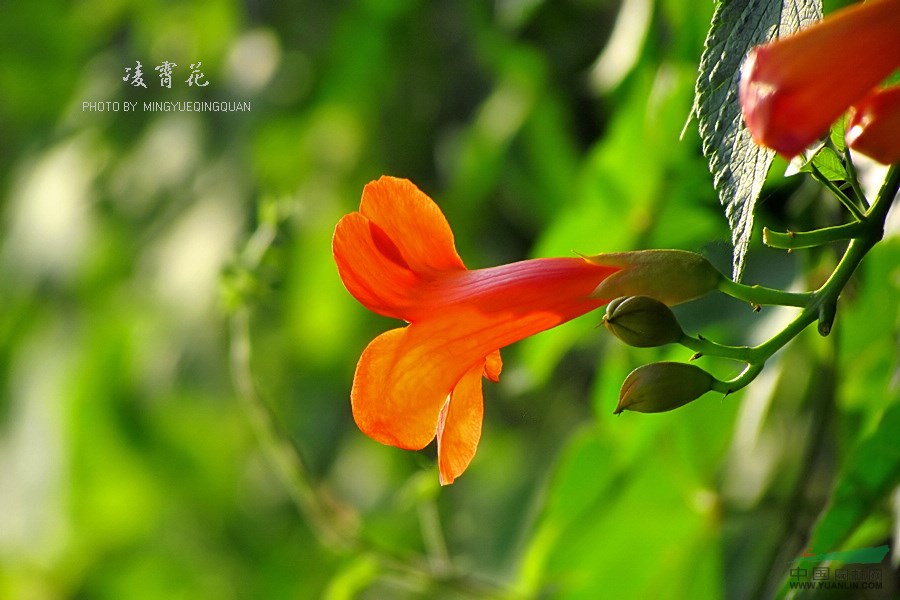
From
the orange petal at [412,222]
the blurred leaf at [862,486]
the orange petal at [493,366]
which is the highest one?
the orange petal at [412,222]

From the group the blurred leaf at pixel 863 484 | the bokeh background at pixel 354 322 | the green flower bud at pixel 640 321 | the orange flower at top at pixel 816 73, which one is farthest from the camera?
the bokeh background at pixel 354 322

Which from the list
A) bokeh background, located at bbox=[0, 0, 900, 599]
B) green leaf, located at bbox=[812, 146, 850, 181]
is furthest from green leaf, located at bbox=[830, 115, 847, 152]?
bokeh background, located at bbox=[0, 0, 900, 599]

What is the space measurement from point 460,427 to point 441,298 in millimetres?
53

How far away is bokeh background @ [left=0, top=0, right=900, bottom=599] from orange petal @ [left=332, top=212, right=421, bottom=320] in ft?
0.56

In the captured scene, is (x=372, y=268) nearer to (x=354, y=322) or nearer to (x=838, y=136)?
(x=838, y=136)

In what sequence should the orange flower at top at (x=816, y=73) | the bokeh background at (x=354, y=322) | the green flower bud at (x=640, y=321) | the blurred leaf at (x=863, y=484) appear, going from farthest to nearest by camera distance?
the bokeh background at (x=354, y=322) < the blurred leaf at (x=863, y=484) < the green flower bud at (x=640, y=321) < the orange flower at top at (x=816, y=73)

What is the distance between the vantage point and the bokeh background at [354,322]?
2.49 ft

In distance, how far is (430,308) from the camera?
0.41m

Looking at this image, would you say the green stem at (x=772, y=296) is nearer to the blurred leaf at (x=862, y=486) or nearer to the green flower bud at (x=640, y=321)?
the green flower bud at (x=640, y=321)

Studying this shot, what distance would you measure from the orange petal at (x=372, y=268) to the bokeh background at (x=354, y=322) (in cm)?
17

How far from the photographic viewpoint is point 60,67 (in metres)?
1.98

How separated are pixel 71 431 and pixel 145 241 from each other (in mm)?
319

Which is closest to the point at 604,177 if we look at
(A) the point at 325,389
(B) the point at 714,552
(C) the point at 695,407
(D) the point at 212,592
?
(C) the point at 695,407

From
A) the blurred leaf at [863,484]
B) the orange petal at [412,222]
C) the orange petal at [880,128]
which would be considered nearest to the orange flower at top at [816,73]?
the orange petal at [880,128]
